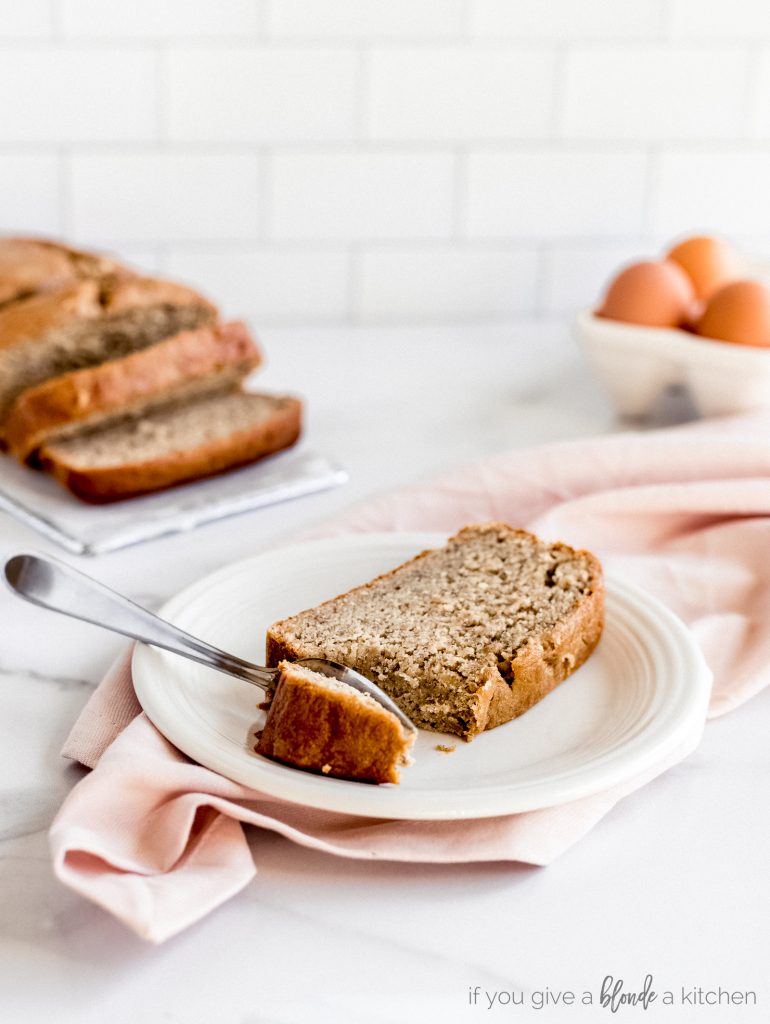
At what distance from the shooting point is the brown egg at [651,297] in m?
1.67

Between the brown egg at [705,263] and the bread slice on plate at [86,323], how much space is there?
0.72m

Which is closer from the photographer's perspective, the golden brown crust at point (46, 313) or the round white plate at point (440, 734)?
the round white plate at point (440, 734)

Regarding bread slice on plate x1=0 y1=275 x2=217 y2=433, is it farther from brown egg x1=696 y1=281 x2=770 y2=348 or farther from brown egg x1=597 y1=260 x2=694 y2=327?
brown egg x1=696 y1=281 x2=770 y2=348

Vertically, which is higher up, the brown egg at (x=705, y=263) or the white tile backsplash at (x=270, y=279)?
the brown egg at (x=705, y=263)

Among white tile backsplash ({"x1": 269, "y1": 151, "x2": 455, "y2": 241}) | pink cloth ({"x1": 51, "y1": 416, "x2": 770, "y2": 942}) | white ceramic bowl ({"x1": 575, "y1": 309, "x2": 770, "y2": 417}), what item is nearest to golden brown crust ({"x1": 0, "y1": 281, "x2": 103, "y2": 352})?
pink cloth ({"x1": 51, "y1": 416, "x2": 770, "y2": 942})

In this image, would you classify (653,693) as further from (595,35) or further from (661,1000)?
(595,35)

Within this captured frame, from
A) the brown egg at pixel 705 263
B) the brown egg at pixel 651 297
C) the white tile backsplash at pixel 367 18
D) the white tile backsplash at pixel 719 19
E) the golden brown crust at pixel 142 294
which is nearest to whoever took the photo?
the golden brown crust at pixel 142 294

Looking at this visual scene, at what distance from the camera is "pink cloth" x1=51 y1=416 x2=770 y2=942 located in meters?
0.80

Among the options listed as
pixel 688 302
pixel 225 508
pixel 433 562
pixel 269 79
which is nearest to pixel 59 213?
pixel 269 79

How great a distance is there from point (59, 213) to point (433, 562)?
1.15m

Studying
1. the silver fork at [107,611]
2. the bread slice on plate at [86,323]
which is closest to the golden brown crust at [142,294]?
the bread slice on plate at [86,323]

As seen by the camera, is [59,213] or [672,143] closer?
[59,213]

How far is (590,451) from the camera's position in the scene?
144cm

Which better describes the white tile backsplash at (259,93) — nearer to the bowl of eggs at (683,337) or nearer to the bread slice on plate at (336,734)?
the bowl of eggs at (683,337)
